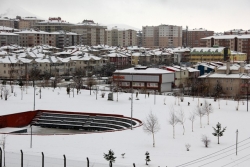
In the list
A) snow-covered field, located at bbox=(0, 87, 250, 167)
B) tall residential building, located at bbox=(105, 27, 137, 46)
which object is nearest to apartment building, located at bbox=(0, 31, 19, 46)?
tall residential building, located at bbox=(105, 27, 137, 46)

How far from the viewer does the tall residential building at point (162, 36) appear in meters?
83.4

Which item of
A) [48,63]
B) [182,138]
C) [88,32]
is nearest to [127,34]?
[88,32]

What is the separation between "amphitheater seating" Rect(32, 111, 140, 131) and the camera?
16.2 meters

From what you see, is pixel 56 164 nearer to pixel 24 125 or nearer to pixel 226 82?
pixel 24 125

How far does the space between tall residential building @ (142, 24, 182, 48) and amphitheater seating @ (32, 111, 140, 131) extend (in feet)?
220

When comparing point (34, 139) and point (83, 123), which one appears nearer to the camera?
point (34, 139)

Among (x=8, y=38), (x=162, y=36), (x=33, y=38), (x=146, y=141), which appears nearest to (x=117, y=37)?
(x=162, y=36)

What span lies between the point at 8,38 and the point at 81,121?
48.0 meters

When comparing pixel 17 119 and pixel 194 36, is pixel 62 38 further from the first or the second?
pixel 17 119

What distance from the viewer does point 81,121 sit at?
17.2 metres

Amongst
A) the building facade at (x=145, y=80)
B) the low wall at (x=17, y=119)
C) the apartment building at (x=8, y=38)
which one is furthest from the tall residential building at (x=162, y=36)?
the low wall at (x=17, y=119)

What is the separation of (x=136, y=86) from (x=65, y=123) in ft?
42.2

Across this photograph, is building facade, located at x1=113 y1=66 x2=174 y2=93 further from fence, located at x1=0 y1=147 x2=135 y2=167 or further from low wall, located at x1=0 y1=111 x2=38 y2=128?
fence, located at x1=0 y1=147 x2=135 y2=167

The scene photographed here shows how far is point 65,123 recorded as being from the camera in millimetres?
17250
